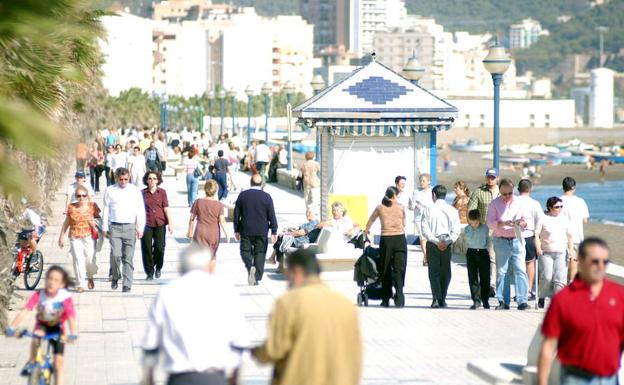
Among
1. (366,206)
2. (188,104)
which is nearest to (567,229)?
(366,206)

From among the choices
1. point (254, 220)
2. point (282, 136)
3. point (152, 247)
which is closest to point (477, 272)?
point (254, 220)

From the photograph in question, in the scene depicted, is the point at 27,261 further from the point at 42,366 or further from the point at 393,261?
the point at 42,366

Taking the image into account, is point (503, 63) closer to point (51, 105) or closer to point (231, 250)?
point (231, 250)

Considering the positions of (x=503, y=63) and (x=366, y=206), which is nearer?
(x=503, y=63)

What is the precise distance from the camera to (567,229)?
607 inches

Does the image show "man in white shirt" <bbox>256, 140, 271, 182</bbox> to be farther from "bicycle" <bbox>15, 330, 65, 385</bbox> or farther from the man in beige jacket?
the man in beige jacket

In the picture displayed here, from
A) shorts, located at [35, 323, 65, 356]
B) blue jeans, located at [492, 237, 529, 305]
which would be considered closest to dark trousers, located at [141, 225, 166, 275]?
blue jeans, located at [492, 237, 529, 305]

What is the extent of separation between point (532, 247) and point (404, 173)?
7.14m

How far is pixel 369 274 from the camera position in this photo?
52.3 ft

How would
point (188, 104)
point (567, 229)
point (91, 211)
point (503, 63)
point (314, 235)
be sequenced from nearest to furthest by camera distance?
point (567, 229) → point (91, 211) → point (314, 235) → point (503, 63) → point (188, 104)

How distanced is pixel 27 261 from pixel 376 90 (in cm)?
754

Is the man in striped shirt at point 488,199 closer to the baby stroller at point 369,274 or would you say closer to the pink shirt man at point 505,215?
the pink shirt man at point 505,215

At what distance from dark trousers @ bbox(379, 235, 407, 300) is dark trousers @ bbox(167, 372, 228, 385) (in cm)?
813

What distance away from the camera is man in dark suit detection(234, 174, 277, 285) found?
17.6 m
